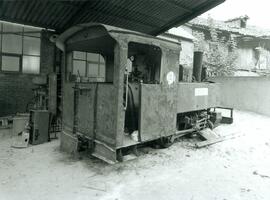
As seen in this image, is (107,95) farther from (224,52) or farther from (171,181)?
(224,52)

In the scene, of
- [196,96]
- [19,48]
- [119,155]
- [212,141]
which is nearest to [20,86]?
[19,48]

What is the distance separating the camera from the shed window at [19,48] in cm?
833

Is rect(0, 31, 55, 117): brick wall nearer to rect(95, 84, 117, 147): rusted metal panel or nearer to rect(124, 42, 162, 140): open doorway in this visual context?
rect(124, 42, 162, 140): open doorway

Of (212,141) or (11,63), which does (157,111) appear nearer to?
(212,141)

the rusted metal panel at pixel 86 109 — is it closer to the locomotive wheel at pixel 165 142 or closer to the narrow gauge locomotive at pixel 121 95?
the narrow gauge locomotive at pixel 121 95

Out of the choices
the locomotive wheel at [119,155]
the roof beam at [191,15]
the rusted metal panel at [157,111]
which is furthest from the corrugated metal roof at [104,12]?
the locomotive wheel at [119,155]

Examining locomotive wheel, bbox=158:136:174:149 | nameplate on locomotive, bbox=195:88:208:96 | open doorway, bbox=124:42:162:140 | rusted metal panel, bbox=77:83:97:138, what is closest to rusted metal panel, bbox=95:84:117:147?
rusted metal panel, bbox=77:83:97:138

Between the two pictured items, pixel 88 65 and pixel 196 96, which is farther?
pixel 88 65

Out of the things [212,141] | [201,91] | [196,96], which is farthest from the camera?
[201,91]

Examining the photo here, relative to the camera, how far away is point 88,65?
395 inches

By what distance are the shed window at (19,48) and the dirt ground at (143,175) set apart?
3.30m

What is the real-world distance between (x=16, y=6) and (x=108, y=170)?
5177 mm

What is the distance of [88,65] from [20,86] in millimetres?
2715

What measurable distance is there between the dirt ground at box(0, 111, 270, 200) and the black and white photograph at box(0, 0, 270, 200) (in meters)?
0.02
